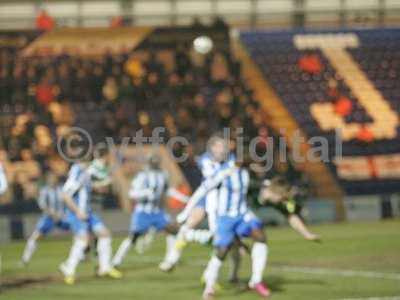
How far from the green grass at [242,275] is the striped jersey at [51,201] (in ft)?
3.69

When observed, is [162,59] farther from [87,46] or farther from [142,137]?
[142,137]

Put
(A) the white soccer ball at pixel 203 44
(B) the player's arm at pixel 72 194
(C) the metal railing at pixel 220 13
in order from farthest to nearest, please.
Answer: (C) the metal railing at pixel 220 13 → (A) the white soccer ball at pixel 203 44 → (B) the player's arm at pixel 72 194

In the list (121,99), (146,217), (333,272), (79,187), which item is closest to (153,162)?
(146,217)

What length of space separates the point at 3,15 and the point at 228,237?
98.9 feet

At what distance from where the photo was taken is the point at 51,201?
84.9 ft

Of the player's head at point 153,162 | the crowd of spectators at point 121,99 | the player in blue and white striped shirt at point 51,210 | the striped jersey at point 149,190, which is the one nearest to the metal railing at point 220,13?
the crowd of spectators at point 121,99

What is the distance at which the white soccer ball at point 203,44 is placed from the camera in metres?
40.3

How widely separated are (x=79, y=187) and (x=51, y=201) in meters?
7.29

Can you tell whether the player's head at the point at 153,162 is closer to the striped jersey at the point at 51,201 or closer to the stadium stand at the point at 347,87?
the striped jersey at the point at 51,201

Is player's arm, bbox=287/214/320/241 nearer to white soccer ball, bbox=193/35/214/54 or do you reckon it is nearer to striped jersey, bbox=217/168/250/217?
striped jersey, bbox=217/168/250/217

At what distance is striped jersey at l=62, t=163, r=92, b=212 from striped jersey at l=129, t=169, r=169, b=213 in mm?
2621

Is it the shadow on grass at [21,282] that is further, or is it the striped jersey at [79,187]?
the striped jersey at [79,187]

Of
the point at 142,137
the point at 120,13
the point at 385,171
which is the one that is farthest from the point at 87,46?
the point at 385,171

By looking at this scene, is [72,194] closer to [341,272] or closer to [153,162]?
[153,162]
